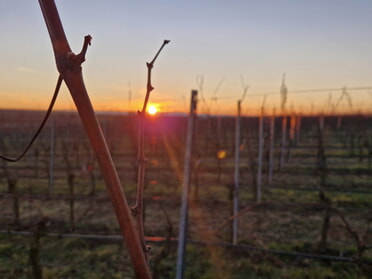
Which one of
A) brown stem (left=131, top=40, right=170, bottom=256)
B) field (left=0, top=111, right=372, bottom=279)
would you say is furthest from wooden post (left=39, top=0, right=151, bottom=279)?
field (left=0, top=111, right=372, bottom=279)

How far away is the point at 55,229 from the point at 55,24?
5.49 meters

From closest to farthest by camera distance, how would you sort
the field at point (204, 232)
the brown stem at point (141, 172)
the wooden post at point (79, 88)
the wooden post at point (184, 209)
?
1. the wooden post at point (79, 88)
2. the brown stem at point (141, 172)
3. the wooden post at point (184, 209)
4. the field at point (204, 232)

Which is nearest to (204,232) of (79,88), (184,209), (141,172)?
(184,209)

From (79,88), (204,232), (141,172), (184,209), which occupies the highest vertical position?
(79,88)

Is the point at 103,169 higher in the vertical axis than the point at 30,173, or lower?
higher

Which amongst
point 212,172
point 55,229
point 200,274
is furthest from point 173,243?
point 212,172

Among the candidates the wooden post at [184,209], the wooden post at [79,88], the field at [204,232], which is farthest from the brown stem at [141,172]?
the wooden post at [184,209]

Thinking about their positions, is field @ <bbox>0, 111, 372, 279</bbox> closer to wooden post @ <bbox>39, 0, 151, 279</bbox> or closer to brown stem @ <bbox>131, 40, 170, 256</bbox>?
brown stem @ <bbox>131, 40, 170, 256</bbox>

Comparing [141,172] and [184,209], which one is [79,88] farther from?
[184,209]

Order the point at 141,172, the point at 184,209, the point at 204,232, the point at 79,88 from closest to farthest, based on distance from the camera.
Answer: the point at 79,88 → the point at 141,172 → the point at 184,209 → the point at 204,232

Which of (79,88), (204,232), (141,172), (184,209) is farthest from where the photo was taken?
(204,232)

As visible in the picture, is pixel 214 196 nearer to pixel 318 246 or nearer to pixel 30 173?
pixel 318 246

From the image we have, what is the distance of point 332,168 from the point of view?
1099 centimetres

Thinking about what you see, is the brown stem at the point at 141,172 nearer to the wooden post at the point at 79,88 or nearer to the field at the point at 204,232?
the wooden post at the point at 79,88
